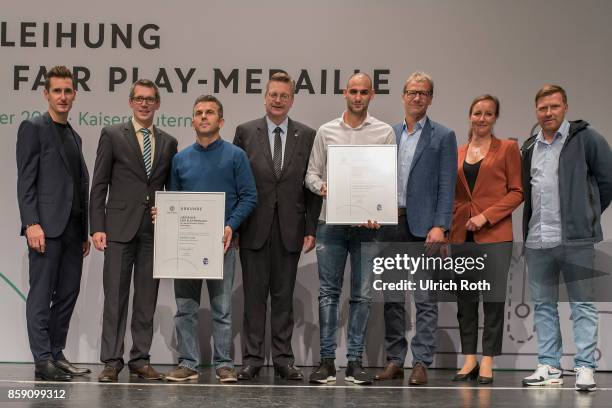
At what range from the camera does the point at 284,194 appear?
16.2 feet

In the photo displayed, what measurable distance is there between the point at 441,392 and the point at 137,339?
5.88 feet

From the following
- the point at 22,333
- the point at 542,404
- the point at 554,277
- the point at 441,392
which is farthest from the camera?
the point at 22,333

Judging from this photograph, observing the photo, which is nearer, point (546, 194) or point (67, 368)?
point (546, 194)

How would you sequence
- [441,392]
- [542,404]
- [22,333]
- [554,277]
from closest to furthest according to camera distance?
[542,404] → [441,392] → [554,277] → [22,333]

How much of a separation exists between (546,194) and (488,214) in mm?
352

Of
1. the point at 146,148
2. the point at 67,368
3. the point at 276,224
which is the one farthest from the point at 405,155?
the point at 67,368

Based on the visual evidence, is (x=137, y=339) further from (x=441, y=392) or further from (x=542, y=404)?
(x=542, y=404)

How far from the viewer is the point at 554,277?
481cm

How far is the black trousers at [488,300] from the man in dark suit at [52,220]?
2.33 meters

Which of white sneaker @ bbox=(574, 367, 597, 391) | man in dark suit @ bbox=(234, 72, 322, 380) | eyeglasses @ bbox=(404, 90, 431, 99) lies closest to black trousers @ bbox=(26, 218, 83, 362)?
man in dark suit @ bbox=(234, 72, 322, 380)

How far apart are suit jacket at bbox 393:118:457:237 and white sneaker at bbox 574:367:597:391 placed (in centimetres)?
110

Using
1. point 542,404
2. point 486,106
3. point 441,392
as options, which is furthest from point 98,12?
point 542,404

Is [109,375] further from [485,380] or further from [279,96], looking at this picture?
[485,380]

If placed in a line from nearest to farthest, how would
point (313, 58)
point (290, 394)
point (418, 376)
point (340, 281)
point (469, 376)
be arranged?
point (290, 394), point (418, 376), point (340, 281), point (469, 376), point (313, 58)
